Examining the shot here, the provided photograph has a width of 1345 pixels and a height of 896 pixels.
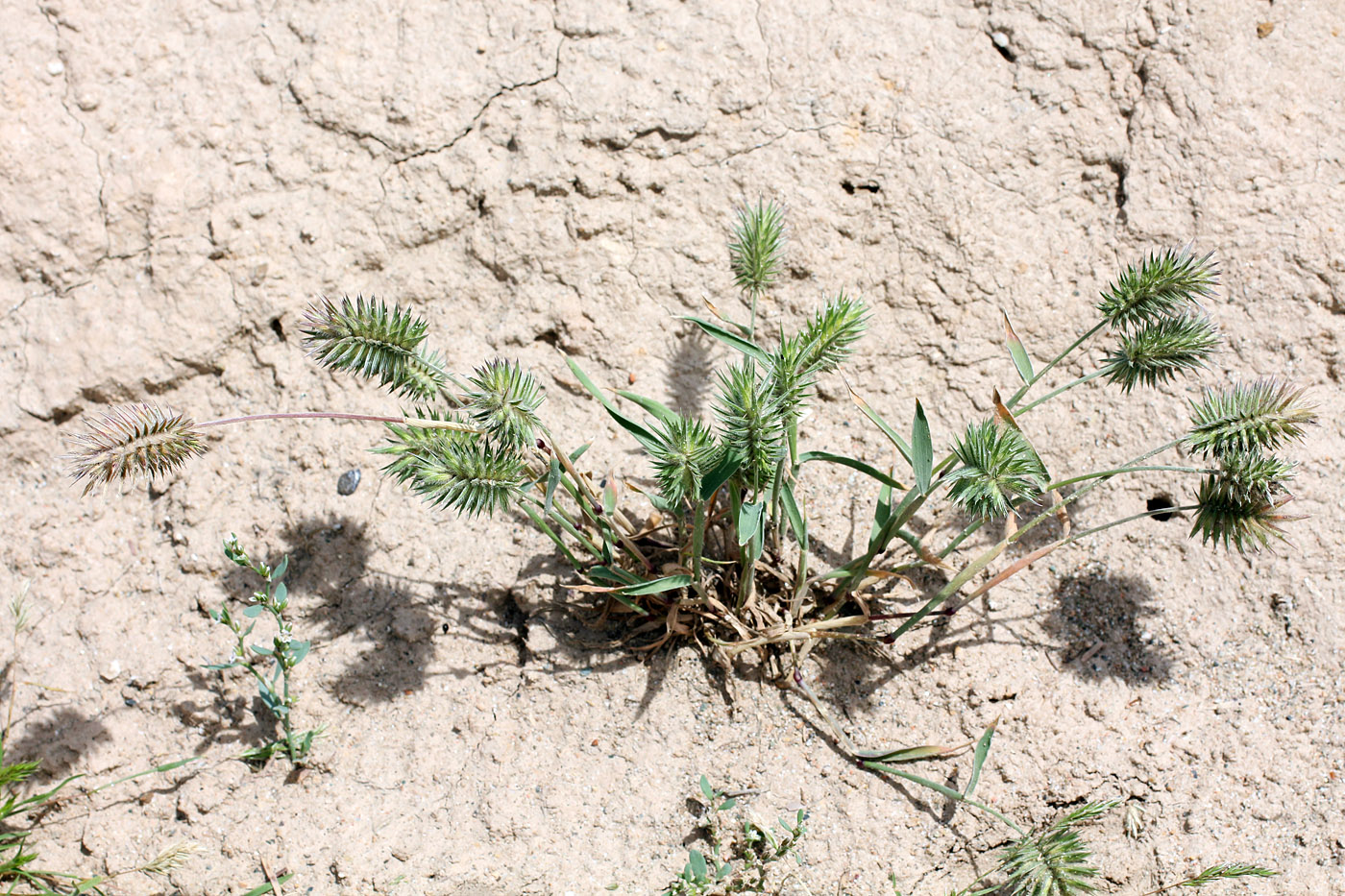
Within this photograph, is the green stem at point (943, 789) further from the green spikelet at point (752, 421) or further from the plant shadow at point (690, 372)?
the plant shadow at point (690, 372)

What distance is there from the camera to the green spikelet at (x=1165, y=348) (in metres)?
2.26

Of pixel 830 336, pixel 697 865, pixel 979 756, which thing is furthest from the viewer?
pixel 979 756

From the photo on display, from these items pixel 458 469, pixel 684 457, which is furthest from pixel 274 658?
pixel 684 457

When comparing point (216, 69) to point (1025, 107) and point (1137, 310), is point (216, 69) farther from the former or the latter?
point (1137, 310)

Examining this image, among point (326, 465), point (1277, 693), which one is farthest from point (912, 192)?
point (326, 465)

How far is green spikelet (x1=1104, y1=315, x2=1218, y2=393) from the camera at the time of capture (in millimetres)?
2261

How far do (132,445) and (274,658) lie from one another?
3.28ft

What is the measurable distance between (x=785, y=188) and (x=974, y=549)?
4.57ft

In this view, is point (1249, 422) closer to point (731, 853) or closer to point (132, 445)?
point (731, 853)

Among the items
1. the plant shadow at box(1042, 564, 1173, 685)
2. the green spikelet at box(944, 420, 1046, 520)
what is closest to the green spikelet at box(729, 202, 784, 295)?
the green spikelet at box(944, 420, 1046, 520)

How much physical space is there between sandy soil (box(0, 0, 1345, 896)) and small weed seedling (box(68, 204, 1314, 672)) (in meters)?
0.17

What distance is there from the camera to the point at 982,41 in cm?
327

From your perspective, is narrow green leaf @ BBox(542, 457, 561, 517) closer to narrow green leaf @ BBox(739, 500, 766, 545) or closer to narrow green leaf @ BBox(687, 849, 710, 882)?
narrow green leaf @ BBox(739, 500, 766, 545)

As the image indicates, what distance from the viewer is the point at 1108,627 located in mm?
2828
